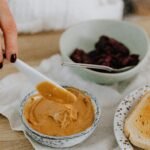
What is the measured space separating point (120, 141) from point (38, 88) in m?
0.24

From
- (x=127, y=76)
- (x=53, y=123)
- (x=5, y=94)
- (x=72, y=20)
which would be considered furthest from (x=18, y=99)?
(x=72, y=20)

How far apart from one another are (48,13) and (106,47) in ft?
1.00

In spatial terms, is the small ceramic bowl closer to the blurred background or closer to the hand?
the hand

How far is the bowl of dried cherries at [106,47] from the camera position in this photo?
1113 mm

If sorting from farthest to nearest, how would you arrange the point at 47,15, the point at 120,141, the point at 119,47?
the point at 47,15 < the point at 119,47 < the point at 120,141

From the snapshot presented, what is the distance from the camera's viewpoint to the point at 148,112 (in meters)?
0.97

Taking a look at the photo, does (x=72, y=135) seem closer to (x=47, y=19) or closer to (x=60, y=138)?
(x=60, y=138)

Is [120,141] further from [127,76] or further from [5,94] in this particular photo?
[5,94]

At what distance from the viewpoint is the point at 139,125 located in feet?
3.11

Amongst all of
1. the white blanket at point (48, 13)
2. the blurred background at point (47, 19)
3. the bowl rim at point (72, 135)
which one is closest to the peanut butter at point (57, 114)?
the bowl rim at point (72, 135)

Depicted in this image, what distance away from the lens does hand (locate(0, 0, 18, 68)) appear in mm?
956

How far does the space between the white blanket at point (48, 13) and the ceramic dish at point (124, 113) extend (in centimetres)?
45

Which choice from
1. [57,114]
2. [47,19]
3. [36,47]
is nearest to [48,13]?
[47,19]

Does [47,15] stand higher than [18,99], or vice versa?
[47,15]
